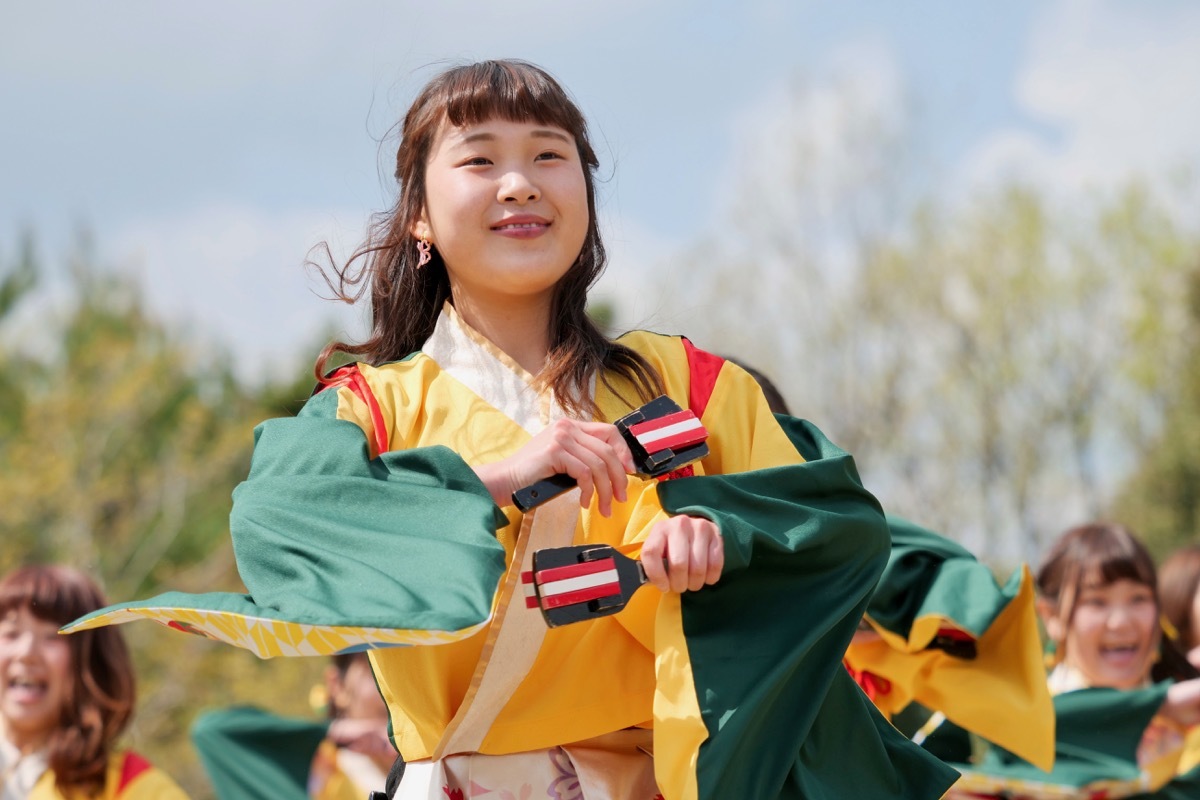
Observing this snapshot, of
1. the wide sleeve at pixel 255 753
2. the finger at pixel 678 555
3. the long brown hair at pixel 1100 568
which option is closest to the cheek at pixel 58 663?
the wide sleeve at pixel 255 753

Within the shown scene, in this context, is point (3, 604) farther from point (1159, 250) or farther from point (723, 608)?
point (1159, 250)

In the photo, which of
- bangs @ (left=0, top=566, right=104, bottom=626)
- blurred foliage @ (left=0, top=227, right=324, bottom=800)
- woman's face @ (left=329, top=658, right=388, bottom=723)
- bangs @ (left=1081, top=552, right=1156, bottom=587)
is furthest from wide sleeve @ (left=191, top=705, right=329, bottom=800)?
blurred foliage @ (left=0, top=227, right=324, bottom=800)

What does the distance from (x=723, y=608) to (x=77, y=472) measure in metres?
14.6

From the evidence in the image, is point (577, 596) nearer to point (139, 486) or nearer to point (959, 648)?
point (959, 648)

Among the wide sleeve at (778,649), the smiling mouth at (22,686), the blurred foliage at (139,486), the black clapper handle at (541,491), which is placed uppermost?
the black clapper handle at (541,491)

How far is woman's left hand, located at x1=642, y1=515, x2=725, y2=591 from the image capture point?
2.07 metres

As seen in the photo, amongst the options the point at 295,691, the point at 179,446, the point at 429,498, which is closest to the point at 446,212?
the point at 429,498

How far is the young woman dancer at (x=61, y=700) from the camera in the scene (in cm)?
415

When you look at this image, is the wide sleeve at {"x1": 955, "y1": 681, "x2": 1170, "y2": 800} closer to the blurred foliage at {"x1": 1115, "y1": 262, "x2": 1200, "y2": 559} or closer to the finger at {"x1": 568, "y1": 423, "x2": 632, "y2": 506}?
the finger at {"x1": 568, "y1": 423, "x2": 632, "y2": 506}

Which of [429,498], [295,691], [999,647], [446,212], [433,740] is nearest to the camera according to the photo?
[429,498]

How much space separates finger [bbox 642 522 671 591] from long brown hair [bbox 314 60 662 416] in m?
0.37

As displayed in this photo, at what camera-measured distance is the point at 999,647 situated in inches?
143

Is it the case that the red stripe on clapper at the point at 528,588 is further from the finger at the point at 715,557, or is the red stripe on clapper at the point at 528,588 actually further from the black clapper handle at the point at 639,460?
the finger at the point at 715,557

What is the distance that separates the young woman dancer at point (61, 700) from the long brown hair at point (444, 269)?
6.57 feet
